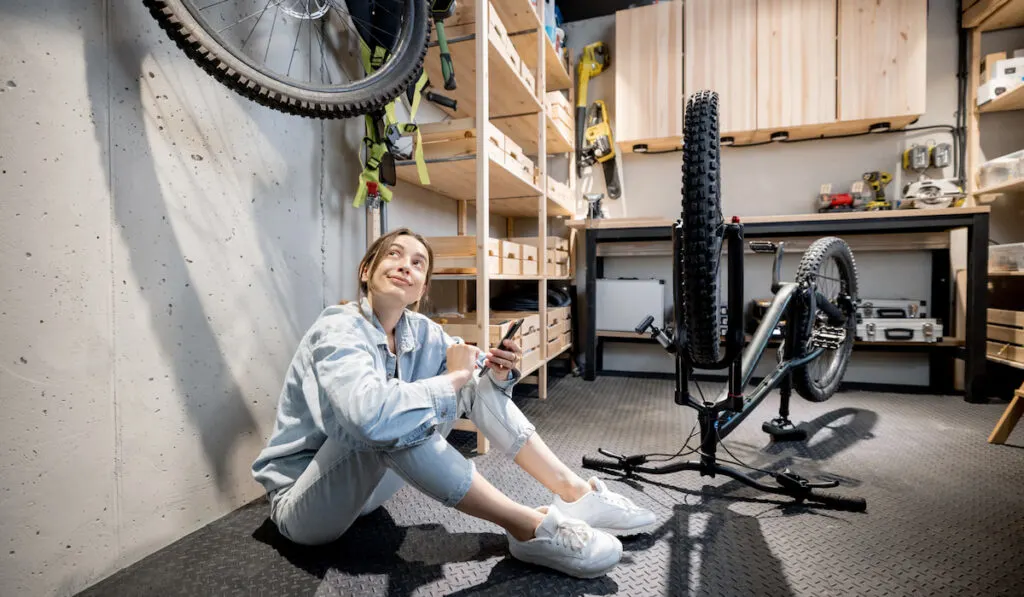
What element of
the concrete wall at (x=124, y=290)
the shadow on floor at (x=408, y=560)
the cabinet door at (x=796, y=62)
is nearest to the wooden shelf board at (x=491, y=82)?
the concrete wall at (x=124, y=290)

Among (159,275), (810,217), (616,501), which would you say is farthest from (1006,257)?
(159,275)

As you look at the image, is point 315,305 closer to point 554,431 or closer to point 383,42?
point 383,42

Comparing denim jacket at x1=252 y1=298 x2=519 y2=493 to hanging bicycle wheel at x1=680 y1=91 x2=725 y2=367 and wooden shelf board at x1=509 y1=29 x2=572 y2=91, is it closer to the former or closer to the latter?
hanging bicycle wheel at x1=680 y1=91 x2=725 y2=367

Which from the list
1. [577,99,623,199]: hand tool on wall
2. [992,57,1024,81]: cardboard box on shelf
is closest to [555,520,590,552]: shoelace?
[577,99,623,199]: hand tool on wall

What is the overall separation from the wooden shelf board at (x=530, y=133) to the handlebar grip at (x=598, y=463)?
1713 millimetres

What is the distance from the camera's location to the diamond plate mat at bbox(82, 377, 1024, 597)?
879mm

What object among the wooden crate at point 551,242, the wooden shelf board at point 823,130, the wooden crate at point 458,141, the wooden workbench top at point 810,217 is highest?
the wooden shelf board at point 823,130

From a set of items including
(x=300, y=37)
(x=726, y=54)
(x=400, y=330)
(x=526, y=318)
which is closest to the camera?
(x=400, y=330)

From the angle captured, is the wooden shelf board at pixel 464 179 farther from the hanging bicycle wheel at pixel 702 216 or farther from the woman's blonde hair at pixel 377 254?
the hanging bicycle wheel at pixel 702 216

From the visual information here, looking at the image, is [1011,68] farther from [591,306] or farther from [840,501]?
[840,501]

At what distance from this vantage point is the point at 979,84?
8.18 ft

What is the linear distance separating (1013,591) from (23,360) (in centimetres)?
189

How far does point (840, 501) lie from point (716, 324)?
1.96 feet

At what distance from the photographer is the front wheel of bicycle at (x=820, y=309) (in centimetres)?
156
